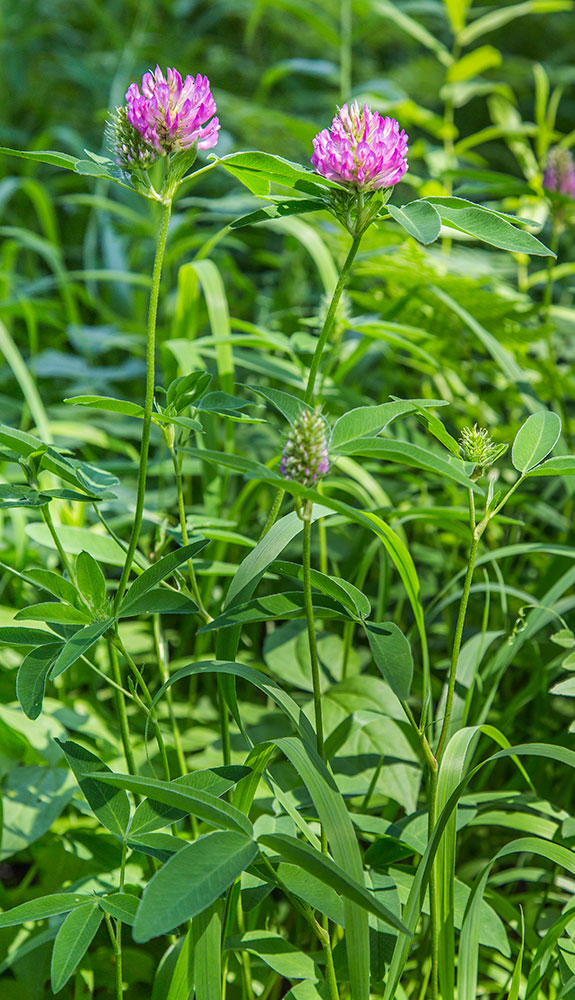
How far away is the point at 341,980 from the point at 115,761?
14.1 inches

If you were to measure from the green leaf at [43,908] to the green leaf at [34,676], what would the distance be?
129 millimetres

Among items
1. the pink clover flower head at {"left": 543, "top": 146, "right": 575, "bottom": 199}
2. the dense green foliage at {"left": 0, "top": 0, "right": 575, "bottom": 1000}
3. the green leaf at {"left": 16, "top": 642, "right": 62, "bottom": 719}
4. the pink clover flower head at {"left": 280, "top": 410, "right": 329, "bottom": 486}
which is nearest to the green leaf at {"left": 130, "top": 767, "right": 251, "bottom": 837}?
the dense green foliage at {"left": 0, "top": 0, "right": 575, "bottom": 1000}

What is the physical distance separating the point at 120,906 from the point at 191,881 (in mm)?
138

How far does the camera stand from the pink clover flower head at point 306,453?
50 centimetres

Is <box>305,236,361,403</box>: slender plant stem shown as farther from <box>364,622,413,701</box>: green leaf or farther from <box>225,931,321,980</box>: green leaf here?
<box>225,931,321,980</box>: green leaf

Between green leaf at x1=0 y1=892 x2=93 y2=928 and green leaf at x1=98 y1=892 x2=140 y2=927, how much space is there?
0.01m

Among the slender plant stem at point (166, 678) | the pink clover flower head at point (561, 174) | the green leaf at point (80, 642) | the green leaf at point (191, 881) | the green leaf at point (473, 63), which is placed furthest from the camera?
the green leaf at point (473, 63)

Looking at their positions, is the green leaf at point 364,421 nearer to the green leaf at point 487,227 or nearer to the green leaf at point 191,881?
the green leaf at point 487,227

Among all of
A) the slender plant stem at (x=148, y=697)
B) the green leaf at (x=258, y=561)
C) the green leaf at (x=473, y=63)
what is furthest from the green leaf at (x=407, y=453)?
the green leaf at (x=473, y=63)

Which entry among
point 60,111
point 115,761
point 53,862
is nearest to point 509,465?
point 115,761

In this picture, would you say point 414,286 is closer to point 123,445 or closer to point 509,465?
point 509,465

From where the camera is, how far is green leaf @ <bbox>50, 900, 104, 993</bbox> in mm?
511

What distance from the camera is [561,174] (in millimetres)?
1313

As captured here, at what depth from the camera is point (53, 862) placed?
32.4 inches
